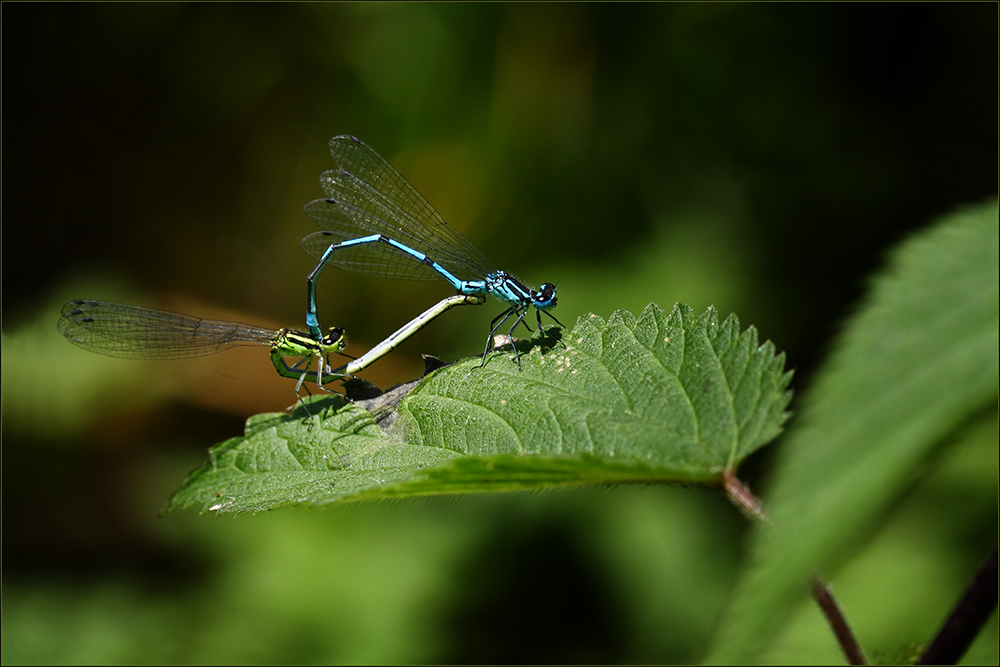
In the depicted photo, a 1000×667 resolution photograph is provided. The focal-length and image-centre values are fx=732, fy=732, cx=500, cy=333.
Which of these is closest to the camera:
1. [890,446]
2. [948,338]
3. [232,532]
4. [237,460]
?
[890,446]

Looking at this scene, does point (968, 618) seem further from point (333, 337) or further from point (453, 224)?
point (453, 224)

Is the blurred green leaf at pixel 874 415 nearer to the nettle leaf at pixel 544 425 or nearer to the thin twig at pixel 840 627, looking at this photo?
the nettle leaf at pixel 544 425

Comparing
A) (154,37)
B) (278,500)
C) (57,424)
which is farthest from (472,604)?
(154,37)

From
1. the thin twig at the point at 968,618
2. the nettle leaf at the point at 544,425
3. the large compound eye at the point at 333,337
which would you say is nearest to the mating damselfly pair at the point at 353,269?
the large compound eye at the point at 333,337

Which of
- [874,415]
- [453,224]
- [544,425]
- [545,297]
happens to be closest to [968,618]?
[874,415]

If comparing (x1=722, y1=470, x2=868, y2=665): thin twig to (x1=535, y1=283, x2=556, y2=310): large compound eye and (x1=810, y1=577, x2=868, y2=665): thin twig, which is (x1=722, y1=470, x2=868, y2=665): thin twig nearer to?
(x1=810, y1=577, x2=868, y2=665): thin twig

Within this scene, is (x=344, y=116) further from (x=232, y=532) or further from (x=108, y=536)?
(x=108, y=536)
